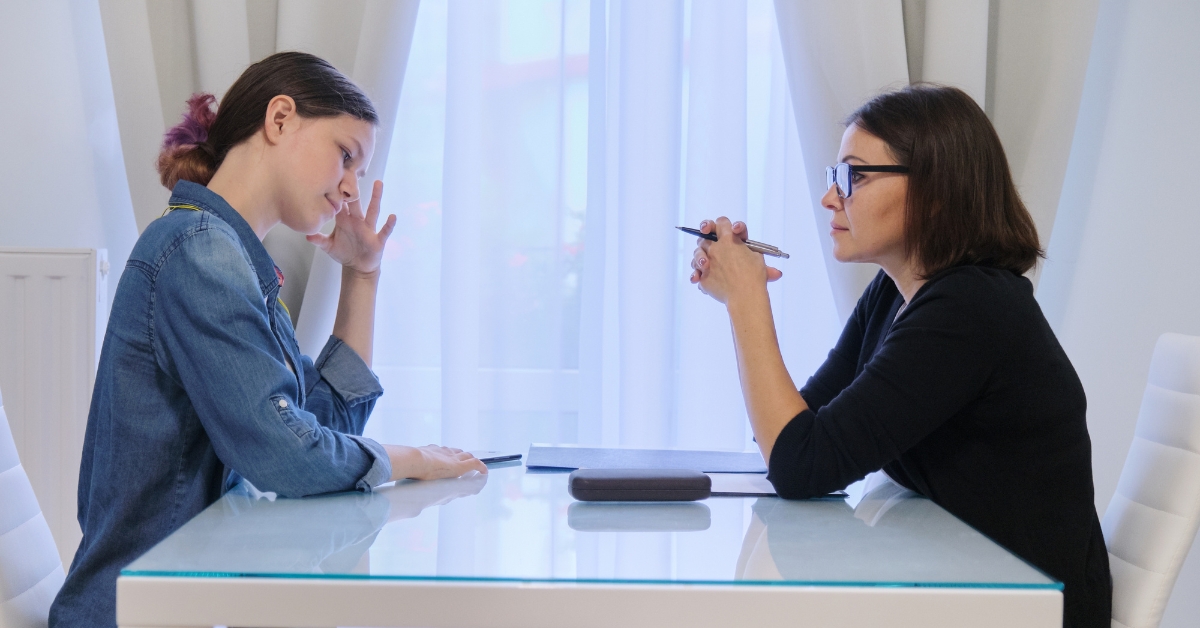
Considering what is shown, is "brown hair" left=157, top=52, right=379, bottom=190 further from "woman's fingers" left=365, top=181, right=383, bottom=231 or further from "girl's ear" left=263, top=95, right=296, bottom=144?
"woman's fingers" left=365, top=181, right=383, bottom=231

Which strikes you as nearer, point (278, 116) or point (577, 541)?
point (577, 541)

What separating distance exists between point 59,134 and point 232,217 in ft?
4.16

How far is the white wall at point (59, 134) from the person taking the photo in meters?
2.05

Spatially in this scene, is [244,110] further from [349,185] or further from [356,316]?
[356,316]

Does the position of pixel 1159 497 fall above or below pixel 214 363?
below

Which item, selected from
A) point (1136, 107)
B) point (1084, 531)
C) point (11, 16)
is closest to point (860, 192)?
point (1084, 531)

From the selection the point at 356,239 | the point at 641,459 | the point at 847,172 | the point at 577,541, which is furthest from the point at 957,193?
the point at 356,239

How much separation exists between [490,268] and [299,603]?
1.44m

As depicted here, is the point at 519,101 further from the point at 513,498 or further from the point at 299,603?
the point at 299,603

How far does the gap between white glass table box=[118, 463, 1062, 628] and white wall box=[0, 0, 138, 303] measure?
4.93ft

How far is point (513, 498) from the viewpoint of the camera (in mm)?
1101

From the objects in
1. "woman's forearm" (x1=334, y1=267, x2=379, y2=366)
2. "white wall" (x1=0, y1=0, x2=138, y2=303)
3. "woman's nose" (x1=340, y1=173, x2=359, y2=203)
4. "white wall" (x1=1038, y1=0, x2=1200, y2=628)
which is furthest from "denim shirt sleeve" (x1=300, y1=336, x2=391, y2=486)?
"white wall" (x1=1038, y1=0, x2=1200, y2=628)

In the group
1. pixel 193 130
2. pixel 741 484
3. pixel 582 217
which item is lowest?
pixel 741 484

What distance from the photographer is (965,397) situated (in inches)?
42.7
